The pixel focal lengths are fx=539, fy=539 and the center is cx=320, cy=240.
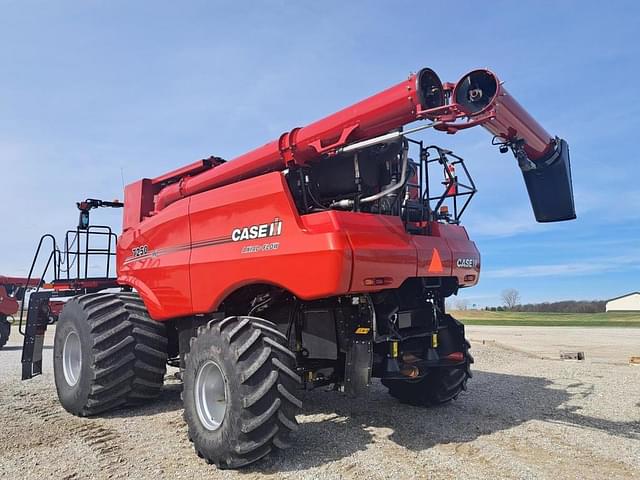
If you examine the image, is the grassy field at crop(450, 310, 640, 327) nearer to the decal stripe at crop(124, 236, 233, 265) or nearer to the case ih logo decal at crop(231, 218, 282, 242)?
the decal stripe at crop(124, 236, 233, 265)

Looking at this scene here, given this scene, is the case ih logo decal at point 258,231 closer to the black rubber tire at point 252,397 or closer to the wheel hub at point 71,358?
the black rubber tire at point 252,397

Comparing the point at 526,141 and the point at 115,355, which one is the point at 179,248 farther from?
the point at 526,141

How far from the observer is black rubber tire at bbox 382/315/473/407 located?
646 cm

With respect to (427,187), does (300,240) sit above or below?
below

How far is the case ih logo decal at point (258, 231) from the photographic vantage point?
5195 millimetres

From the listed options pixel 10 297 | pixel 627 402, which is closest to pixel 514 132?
pixel 627 402

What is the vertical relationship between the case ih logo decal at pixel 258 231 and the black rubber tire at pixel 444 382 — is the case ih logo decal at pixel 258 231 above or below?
above

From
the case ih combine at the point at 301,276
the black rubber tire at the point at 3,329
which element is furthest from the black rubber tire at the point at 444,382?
the black rubber tire at the point at 3,329

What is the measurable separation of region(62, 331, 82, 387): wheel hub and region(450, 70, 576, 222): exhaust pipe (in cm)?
568

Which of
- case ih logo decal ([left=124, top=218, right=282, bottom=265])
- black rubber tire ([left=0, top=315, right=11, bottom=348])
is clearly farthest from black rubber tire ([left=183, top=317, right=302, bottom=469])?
black rubber tire ([left=0, top=315, right=11, bottom=348])

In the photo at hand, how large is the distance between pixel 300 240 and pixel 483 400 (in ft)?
13.7

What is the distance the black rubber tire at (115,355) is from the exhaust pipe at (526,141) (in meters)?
4.53

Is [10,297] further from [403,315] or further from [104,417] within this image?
[403,315]

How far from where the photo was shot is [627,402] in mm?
7191
